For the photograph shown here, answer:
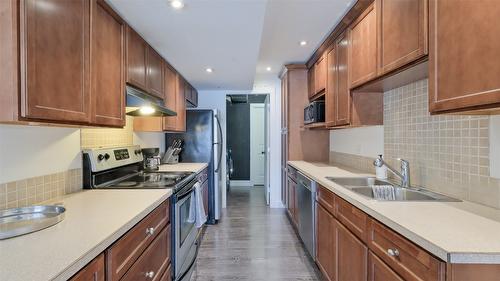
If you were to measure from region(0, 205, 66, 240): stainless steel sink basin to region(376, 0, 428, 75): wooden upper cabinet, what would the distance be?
1.94 m

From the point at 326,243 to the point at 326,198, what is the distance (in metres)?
0.36

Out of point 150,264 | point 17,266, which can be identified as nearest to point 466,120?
point 150,264

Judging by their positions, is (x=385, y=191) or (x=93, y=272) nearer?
(x=93, y=272)

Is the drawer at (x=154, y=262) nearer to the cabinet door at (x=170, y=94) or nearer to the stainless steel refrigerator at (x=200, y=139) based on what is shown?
the cabinet door at (x=170, y=94)

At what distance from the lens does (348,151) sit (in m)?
3.31

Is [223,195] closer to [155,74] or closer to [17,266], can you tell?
[155,74]

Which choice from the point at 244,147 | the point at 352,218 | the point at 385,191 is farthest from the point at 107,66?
the point at 244,147

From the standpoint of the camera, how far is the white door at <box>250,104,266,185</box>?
7.23 m

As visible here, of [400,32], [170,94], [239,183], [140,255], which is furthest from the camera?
[239,183]

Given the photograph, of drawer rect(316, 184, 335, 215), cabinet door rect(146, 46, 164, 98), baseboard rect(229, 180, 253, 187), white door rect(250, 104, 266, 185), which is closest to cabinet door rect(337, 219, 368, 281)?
drawer rect(316, 184, 335, 215)

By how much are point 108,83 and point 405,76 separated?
197 cm

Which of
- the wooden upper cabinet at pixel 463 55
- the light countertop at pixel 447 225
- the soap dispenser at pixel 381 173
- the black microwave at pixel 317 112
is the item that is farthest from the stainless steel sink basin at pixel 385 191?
the black microwave at pixel 317 112

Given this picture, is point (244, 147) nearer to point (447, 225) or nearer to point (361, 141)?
point (361, 141)

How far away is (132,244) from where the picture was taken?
1.36 meters
